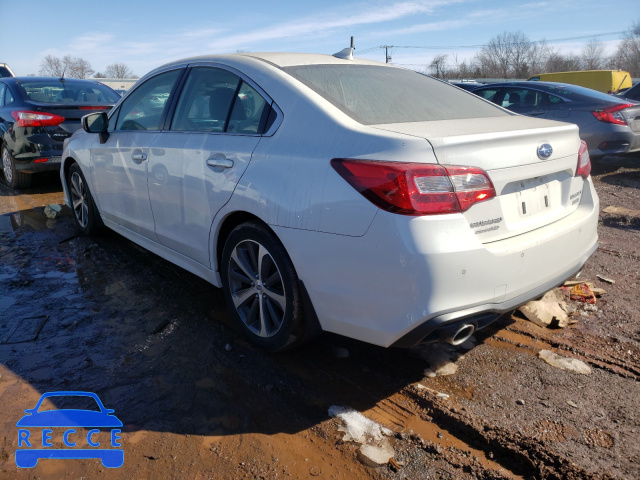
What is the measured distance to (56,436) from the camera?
2.54 metres

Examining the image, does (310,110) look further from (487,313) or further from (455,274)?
(487,313)

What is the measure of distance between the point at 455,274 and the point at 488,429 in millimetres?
786

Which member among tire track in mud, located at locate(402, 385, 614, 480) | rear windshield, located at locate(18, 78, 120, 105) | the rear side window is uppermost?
rear windshield, located at locate(18, 78, 120, 105)

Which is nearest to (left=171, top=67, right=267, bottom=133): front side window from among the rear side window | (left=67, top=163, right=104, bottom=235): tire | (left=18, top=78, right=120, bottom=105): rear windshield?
(left=67, top=163, right=104, bottom=235): tire

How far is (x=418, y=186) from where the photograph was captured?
2.27m

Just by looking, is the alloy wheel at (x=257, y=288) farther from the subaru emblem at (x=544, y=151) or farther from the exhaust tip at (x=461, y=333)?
the subaru emblem at (x=544, y=151)

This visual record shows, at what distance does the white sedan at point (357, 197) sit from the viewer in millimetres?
2305

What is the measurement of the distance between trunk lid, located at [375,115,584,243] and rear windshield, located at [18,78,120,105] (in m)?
6.86

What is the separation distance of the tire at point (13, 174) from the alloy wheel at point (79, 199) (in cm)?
283

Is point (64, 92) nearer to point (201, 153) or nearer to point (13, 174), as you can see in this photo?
point (13, 174)

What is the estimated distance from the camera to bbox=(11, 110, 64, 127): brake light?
24.0 ft

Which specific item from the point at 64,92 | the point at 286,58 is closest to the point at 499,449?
the point at 286,58

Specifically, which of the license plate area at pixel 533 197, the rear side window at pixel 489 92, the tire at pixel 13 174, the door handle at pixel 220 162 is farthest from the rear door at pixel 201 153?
the rear side window at pixel 489 92

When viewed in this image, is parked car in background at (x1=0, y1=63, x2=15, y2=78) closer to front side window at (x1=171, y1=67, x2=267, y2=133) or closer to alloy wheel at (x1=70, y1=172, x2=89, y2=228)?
alloy wheel at (x1=70, y1=172, x2=89, y2=228)
